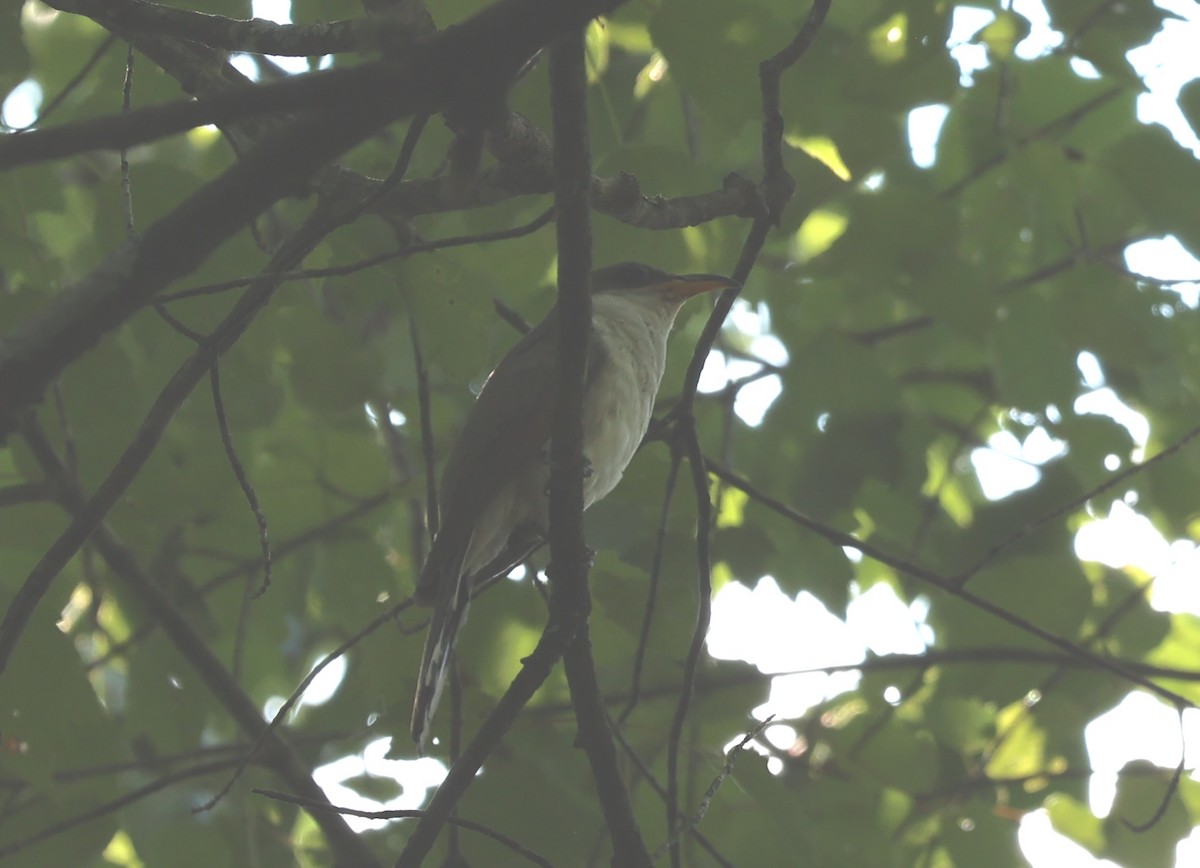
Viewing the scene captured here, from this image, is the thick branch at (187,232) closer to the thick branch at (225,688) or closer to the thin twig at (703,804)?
the thin twig at (703,804)

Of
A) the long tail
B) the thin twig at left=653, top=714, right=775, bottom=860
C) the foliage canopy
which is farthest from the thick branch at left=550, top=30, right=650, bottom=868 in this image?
the long tail

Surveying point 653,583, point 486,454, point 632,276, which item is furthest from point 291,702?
point 632,276

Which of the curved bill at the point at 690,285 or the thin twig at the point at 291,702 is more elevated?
the curved bill at the point at 690,285

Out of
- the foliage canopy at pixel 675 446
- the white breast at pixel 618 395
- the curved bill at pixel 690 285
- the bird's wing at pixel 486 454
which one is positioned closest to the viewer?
the foliage canopy at pixel 675 446

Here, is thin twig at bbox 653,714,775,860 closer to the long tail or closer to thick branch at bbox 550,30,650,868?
thick branch at bbox 550,30,650,868

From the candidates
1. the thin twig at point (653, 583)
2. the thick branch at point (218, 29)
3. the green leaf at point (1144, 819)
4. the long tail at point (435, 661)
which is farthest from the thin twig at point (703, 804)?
the green leaf at point (1144, 819)

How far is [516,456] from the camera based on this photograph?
4000 mm

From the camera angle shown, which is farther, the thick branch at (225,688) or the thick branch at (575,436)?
the thick branch at (225,688)

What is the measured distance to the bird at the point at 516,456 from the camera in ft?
12.3

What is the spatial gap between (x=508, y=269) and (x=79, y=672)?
6.57 feet

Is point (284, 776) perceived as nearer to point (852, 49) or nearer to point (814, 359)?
point (814, 359)

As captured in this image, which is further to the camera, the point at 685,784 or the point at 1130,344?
the point at 1130,344

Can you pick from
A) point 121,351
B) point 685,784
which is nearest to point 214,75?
point 121,351

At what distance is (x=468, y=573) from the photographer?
413cm
